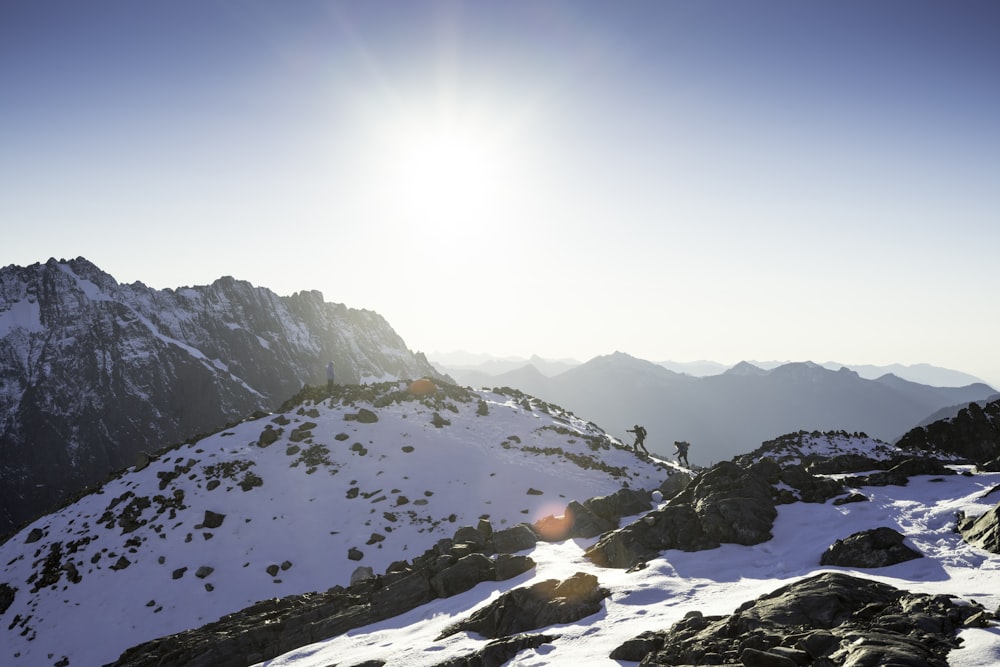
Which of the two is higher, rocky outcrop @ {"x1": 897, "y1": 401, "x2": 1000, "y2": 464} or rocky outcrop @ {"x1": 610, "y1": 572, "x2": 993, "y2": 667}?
rocky outcrop @ {"x1": 610, "y1": 572, "x2": 993, "y2": 667}

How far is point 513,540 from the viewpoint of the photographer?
28.8m

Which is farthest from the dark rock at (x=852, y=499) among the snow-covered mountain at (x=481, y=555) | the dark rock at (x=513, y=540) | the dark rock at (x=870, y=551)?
the dark rock at (x=513, y=540)

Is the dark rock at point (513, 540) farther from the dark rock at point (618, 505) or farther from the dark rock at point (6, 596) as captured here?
the dark rock at point (6, 596)

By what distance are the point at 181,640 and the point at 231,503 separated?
15891 millimetres

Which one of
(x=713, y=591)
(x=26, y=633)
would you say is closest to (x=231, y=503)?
(x=26, y=633)

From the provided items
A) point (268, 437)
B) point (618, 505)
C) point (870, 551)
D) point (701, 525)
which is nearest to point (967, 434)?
point (618, 505)

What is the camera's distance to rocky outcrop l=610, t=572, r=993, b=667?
11109 mm

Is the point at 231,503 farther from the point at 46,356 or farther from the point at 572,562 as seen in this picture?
the point at 46,356

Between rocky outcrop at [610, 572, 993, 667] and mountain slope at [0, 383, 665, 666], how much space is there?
24.9m

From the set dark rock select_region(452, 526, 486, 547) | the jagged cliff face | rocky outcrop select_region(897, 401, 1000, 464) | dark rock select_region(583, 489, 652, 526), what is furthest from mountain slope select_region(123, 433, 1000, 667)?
the jagged cliff face

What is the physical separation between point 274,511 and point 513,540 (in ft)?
65.5

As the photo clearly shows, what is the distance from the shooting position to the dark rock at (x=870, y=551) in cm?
1712

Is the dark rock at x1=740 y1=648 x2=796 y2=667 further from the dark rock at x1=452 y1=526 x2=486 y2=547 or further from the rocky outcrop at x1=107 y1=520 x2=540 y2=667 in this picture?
the dark rock at x1=452 y1=526 x2=486 y2=547

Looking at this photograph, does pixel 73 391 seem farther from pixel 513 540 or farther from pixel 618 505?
pixel 618 505
